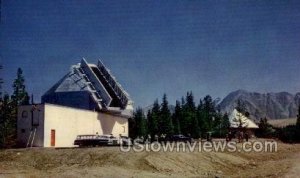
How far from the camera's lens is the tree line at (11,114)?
154 ft

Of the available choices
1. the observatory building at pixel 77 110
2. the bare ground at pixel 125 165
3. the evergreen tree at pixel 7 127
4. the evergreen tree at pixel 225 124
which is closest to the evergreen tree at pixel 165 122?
the observatory building at pixel 77 110

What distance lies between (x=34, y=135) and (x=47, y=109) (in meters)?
3.14

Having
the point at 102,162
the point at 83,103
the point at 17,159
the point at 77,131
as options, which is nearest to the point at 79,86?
the point at 83,103

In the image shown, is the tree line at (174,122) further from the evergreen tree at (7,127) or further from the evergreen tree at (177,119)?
the evergreen tree at (7,127)

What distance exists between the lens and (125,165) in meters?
27.2

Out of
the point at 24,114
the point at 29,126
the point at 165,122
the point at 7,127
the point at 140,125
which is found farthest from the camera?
the point at 165,122

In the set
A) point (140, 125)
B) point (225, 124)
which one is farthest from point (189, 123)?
point (225, 124)

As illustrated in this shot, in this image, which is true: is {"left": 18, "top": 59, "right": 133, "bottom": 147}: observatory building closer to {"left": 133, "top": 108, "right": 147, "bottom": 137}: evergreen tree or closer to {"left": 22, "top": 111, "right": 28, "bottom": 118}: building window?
{"left": 22, "top": 111, "right": 28, "bottom": 118}: building window

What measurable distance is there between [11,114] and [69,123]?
17463 millimetres

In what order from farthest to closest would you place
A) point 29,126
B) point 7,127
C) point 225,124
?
point 225,124, point 7,127, point 29,126

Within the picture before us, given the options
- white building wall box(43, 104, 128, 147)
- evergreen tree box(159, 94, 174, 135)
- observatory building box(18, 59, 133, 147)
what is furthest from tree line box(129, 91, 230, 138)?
white building wall box(43, 104, 128, 147)

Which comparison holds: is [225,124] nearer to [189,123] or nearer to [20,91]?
[189,123]

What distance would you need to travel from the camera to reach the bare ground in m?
24.2

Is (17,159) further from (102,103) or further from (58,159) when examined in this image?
(102,103)
